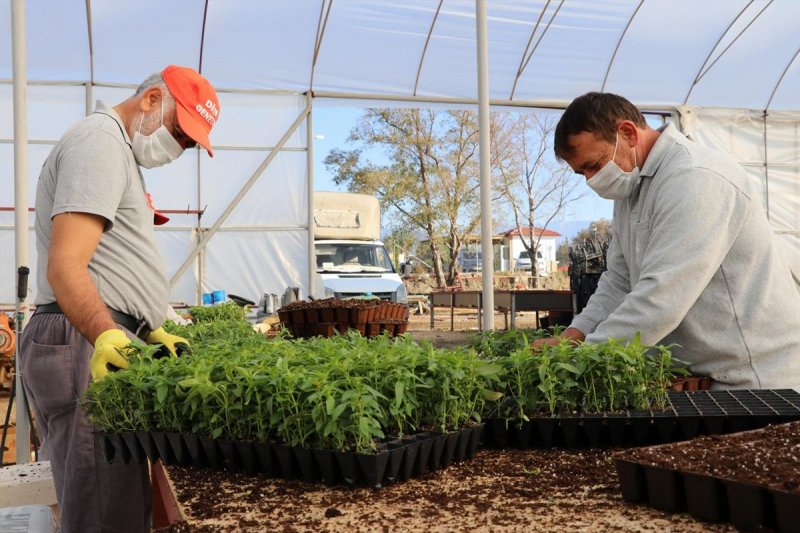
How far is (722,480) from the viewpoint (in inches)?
48.3

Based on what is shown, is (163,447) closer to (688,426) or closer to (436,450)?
(436,450)

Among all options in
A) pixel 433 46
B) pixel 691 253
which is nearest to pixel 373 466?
pixel 691 253

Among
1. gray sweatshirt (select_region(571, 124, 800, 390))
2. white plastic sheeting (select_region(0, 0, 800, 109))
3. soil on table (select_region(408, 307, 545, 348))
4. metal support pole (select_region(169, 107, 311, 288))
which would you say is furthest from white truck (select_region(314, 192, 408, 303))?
gray sweatshirt (select_region(571, 124, 800, 390))

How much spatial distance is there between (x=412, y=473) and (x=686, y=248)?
1137 millimetres

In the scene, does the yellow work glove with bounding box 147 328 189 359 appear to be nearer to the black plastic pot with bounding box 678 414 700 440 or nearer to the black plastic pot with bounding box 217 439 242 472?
the black plastic pot with bounding box 217 439 242 472

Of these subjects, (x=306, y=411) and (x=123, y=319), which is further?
(x=123, y=319)

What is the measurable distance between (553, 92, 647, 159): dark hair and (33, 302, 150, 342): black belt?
1.57 meters

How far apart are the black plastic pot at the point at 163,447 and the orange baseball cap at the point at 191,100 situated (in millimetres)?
1197

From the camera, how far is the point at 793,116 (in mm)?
13758

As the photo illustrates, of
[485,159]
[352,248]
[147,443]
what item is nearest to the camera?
[147,443]

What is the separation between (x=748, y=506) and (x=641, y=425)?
649 millimetres

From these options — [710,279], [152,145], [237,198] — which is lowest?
[710,279]

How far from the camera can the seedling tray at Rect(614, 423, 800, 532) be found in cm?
117

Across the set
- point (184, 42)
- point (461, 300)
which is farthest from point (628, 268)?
point (461, 300)
